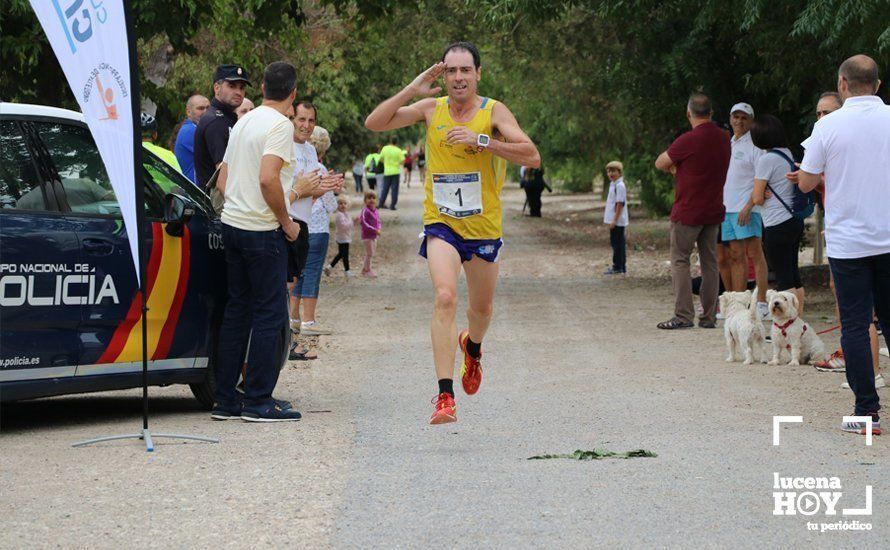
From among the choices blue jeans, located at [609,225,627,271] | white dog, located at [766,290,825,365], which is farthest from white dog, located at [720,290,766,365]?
blue jeans, located at [609,225,627,271]

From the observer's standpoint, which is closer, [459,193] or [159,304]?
[459,193]

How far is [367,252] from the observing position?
22.5 metres

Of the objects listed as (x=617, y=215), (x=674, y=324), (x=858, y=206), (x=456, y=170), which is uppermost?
(x=456, y=170)

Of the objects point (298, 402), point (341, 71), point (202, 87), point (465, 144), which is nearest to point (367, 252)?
point (202, 87)

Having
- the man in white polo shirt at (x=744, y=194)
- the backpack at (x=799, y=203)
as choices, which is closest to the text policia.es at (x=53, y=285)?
the backpack at (x=799, y=203)

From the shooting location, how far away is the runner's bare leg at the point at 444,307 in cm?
817

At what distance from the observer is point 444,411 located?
8000mm

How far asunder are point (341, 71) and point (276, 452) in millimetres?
23151

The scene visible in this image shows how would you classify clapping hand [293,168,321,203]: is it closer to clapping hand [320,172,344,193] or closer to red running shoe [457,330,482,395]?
clapping hand [320,172,344,193]

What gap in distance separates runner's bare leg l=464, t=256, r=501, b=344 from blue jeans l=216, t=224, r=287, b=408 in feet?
3.90

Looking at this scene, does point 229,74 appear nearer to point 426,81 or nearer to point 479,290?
point 426,81

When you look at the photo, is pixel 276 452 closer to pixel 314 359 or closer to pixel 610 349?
pixel 314 359

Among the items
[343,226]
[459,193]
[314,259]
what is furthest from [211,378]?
[343,226]

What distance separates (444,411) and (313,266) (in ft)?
18.9
